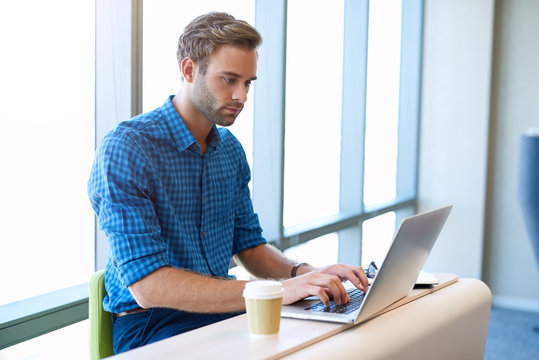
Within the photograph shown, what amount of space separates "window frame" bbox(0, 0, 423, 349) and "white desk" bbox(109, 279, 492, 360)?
907 mm

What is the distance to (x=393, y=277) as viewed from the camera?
1.28 m

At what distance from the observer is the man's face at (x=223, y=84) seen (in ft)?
5.75

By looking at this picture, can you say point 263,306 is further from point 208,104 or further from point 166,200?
point 208,104

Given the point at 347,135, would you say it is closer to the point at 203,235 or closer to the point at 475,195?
the point at 475,195

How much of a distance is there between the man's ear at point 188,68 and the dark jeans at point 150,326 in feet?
2.15

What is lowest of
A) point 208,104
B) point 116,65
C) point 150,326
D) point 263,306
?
point 150,326

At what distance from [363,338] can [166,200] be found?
66 cm

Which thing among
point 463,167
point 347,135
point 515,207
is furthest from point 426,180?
point 347,135

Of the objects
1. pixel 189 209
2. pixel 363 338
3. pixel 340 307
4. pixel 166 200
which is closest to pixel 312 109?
pixel 189 209

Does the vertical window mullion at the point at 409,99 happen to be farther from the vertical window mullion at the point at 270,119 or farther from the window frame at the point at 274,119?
the vertical window mullion at the point at 270,119

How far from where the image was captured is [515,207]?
14.8 feet

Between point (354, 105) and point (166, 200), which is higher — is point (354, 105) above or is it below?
above

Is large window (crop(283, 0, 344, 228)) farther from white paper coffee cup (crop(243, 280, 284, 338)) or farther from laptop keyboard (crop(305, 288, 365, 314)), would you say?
white paper coffee cup (crop(243, 280, 284, 338))

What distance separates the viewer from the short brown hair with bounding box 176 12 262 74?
174cm
